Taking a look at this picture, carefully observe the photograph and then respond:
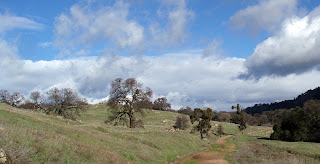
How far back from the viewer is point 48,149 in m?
12.9

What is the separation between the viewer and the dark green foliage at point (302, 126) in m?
53.0

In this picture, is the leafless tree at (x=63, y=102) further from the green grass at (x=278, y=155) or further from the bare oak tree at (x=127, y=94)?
the green grass at (x=278, y=155)

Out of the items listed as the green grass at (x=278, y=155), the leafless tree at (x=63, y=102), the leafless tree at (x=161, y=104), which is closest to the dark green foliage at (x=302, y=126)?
the green grass at (x=278, y=155)

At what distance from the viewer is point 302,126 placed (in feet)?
175

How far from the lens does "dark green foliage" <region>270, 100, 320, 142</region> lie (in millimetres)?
53000

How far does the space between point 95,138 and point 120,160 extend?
7.16 meters

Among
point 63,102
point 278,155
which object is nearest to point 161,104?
point 63,102

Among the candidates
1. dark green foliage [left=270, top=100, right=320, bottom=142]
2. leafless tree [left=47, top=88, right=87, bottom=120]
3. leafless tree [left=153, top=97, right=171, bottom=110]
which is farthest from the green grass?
leafless tree [left=153, top=97, right=171, bottom=110]

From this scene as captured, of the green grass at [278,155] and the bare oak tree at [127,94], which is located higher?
the bare oak tree at [127,94]

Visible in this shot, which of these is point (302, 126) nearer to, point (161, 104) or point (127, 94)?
point (127, 94)

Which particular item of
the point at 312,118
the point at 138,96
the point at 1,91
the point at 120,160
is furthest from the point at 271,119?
the point at 120,160

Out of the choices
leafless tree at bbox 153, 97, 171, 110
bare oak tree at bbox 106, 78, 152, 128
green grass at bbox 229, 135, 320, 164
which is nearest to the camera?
green grass at bbox 229, 135, 320, 164

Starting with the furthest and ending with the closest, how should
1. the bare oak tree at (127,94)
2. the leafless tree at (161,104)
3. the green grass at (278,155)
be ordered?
1. the leafless tree at (161,104)
2. the bare oak tree at (127,94)
3. the green grass at (278,155)

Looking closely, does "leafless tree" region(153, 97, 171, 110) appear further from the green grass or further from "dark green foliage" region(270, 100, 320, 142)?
the green grass
